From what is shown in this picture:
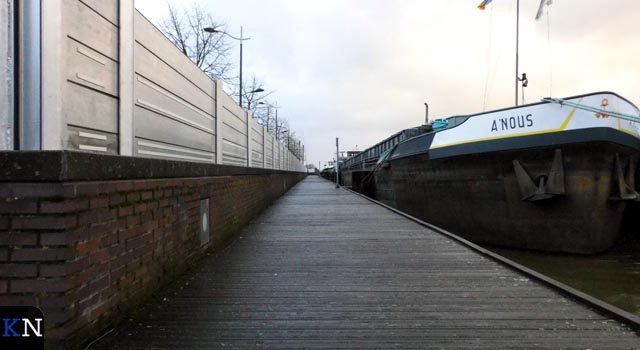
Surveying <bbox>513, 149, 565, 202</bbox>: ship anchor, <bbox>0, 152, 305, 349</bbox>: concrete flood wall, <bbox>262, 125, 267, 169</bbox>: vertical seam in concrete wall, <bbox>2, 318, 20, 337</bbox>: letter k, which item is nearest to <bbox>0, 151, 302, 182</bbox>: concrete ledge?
<bbox>0, 152, 305, 349</bbox>: concrete flood wall

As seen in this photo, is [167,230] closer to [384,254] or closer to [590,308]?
[384,254]

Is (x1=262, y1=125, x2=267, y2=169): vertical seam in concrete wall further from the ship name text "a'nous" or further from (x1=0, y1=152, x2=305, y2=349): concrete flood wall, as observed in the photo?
(x1=0, y1=152, x2=305, y2=349): concrete flood wall

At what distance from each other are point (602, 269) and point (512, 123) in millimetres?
4154

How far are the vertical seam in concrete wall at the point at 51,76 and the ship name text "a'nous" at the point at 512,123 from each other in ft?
34.6

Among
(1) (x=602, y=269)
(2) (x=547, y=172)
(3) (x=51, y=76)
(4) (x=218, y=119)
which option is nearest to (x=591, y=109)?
(2) (x=547, y=172)

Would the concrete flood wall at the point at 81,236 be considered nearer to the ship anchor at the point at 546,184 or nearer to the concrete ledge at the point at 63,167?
the concrete ledge at the point at 63,167

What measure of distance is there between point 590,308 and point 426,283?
5.01ft

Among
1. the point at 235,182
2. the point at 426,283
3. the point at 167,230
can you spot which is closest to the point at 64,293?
the point at 167,230

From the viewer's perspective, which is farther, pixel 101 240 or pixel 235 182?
pixel 235 182

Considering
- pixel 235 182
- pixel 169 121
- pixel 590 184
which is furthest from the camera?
pixel 590 184

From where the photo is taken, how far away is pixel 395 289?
4.63 meters

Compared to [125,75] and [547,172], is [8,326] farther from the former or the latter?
[547,172]

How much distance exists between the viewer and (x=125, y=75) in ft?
13.7

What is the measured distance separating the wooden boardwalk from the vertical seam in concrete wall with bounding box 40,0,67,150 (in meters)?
1.46
